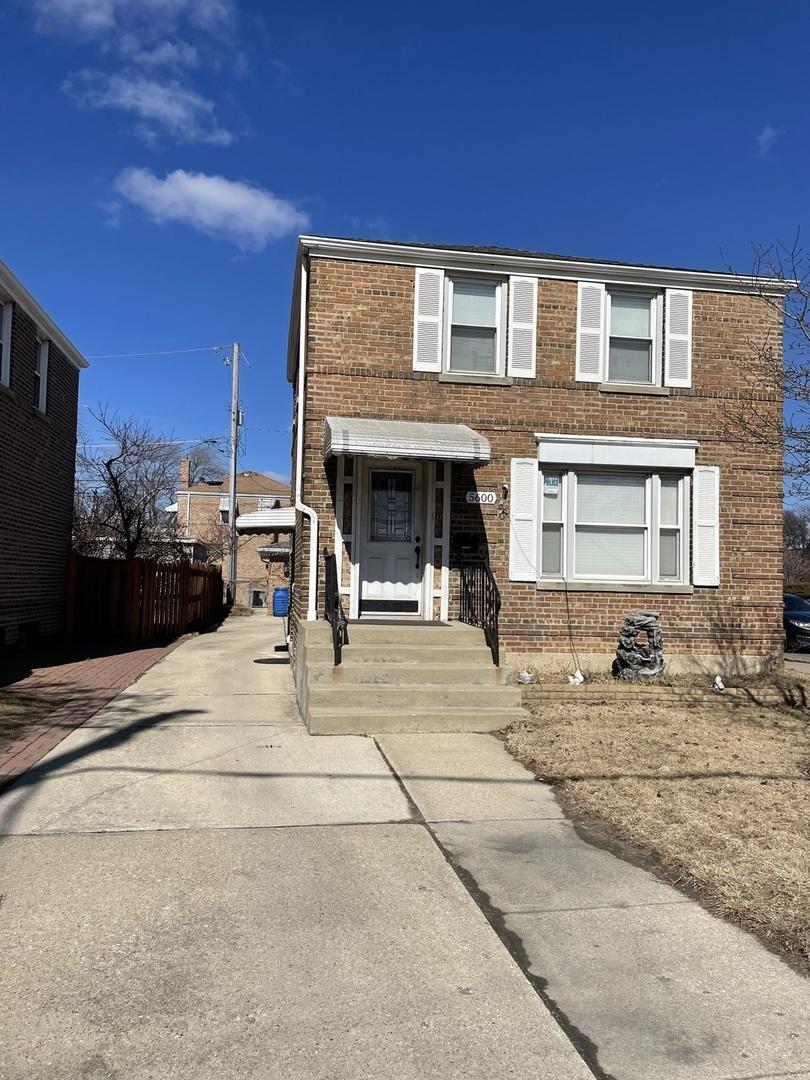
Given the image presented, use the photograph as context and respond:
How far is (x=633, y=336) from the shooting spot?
1102 cm

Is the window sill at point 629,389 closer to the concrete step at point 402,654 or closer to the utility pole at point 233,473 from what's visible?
the concrete step at point 402,654

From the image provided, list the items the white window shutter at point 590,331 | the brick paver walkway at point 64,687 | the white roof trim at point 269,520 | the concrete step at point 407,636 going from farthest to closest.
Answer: the white roof trim at point 269,520
the white window shutter at point 590,331
the concrete step at point 407,636
the brick paver walkway at point 64,687

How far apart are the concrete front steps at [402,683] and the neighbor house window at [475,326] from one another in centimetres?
373

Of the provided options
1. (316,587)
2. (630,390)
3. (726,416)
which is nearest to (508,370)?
(630,390)

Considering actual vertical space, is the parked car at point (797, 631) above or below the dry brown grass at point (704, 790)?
above

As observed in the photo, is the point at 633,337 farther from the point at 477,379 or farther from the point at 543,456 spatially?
the point at 477,379

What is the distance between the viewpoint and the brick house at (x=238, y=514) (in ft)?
121

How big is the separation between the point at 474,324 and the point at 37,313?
806cm

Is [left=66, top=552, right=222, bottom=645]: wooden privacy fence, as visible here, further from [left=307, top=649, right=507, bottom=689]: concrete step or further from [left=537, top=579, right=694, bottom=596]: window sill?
[left=537, top=579, right=694, bottom=596]: window sill

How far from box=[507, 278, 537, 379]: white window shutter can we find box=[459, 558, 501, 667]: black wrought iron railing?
8.75 ft

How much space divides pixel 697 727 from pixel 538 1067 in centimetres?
583

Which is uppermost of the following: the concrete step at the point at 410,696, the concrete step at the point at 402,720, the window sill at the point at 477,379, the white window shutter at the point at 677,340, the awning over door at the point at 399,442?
the white window shutter at the point at 677,340

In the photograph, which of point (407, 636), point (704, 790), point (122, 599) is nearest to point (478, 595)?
point (407, 636)

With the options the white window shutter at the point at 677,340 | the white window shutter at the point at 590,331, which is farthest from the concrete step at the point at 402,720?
the white window shutter at the point at 677,340
